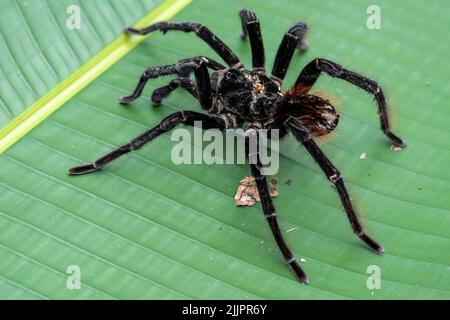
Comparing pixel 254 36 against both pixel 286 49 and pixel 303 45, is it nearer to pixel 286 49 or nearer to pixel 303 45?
pixel 286 49

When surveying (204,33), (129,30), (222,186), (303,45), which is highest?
(129,30)

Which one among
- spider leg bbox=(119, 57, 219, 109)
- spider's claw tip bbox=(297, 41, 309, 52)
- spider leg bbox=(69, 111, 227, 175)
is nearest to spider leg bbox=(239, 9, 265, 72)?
spider leg bbox=(119, 57, 219, 109)

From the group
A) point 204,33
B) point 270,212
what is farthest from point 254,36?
point 270,212

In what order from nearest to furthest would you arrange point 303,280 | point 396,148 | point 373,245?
point 303,280 → point 373,245 → point 396,148

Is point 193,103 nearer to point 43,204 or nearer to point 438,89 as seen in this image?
point 43,204

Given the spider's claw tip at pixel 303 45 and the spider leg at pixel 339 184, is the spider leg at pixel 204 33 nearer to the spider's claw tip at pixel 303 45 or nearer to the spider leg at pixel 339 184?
the spider's claw tip at pixel 303 45

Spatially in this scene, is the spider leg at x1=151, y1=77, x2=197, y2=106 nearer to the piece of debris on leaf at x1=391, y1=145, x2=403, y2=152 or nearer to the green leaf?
the green leaf
